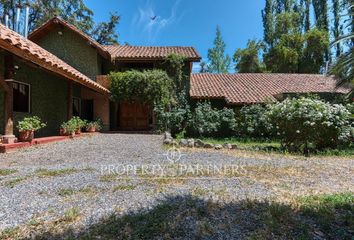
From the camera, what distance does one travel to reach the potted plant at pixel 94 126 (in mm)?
16719

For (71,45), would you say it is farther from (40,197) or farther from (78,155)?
(40,197)

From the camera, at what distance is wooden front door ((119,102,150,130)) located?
19.9 meters

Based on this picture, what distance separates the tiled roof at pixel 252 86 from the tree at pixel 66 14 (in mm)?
14517

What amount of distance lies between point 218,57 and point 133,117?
95.9 ft

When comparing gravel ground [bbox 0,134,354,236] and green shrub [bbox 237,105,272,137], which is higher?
green shrub [bbox 237,105,272,137]

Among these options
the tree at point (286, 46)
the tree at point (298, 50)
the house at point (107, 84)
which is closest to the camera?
the house at point (107, 84)

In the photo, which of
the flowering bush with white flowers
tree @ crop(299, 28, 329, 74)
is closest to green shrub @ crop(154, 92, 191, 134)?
the flowering bush with white flowers

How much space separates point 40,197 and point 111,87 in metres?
14.1

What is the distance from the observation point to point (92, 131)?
1683 centimetres

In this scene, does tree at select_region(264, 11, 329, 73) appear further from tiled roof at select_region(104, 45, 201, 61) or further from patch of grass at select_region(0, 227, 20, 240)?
patch of grass at select_region(0, 227, 20, 240)

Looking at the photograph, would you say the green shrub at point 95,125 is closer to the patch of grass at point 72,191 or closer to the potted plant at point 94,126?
the potted plant at point 94,126

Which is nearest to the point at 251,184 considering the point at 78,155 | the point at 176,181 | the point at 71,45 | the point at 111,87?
the point at 176,181

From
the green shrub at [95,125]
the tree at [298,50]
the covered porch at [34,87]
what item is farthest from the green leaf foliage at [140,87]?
the tree at [298,50]

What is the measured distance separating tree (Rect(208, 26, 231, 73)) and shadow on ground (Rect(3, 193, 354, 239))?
139 feet
